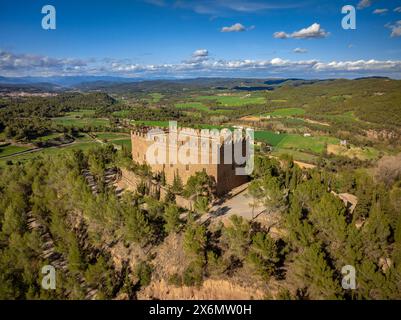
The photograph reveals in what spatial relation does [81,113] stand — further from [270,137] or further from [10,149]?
[270,137]

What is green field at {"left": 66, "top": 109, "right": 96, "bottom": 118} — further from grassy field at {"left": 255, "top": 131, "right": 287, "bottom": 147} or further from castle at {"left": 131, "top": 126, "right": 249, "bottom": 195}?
castle at {"left": 131, "top": 126, "right": 249, "bottom": 195}

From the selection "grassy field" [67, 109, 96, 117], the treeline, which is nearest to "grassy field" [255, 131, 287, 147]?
the treeline

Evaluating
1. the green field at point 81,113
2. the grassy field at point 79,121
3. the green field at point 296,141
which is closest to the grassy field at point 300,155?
the green field at point 296,141

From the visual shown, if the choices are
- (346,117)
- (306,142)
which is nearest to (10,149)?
(306,142)

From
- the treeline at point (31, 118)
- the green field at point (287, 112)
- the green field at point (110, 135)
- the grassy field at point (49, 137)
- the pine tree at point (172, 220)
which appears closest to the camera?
the pine tree at point (172, 220)

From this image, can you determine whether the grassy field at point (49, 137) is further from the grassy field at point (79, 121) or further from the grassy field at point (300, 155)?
the grassy field at point (300, 155)
